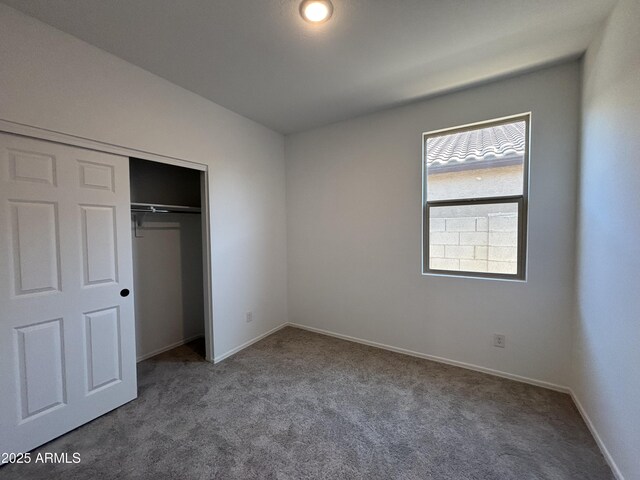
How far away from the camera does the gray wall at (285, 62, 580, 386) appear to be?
2203 mm

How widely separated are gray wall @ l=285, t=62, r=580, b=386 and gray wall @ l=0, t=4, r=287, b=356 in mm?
430

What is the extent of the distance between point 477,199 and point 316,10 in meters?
2.09

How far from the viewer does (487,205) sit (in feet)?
Result: 8.25

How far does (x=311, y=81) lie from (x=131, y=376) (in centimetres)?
298

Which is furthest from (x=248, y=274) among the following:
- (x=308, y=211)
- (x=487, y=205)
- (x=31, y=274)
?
(x=487, y=205)

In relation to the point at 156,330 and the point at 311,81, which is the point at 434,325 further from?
the point at 156,330

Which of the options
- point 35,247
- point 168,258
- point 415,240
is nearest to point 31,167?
point 35,247

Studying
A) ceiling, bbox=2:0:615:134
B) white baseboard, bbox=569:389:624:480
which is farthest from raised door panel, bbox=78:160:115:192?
white baseboard, bbox=569:389:624:480

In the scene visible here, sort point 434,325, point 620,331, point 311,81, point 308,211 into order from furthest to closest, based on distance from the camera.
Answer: point 308,211 < point 434,325 < point 311,81 < point 620,331

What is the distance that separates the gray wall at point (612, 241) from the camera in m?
1.36

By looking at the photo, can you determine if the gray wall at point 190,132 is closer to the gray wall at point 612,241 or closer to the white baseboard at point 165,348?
the white baseboard at point 165,348

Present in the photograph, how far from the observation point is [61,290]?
5.87 feet

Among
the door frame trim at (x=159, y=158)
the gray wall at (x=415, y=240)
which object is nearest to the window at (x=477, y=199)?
the gray wall at (x=415, y=240)

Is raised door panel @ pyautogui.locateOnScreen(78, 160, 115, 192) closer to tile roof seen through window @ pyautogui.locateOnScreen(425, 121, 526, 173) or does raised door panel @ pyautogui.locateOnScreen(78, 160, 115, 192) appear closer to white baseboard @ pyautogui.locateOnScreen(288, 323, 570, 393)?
white baseboard @ pyautogui.locateOnScreen(288, 323, 570, 393)
